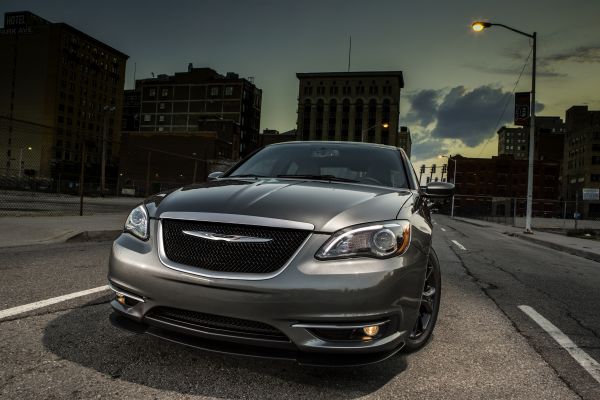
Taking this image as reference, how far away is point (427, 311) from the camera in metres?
3.39

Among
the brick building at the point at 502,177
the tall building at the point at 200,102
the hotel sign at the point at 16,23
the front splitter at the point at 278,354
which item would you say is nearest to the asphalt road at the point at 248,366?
the front splitter at the point at 278,354

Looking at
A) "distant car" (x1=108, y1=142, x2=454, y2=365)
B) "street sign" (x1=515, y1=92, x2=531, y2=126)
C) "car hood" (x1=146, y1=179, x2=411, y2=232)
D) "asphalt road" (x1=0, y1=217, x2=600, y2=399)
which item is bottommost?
"asphalt road" (x1=0, y1=217, x2=600, y2=399)

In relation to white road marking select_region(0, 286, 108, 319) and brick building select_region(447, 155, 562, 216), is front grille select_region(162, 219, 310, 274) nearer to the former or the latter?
white road marking select_region(0, 286, 108, 319)

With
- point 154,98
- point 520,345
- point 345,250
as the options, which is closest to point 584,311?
point 520,345

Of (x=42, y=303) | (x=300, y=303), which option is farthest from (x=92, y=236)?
(x=300, y=303)

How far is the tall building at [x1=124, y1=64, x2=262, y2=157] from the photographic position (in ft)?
334

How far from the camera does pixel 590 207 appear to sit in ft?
312

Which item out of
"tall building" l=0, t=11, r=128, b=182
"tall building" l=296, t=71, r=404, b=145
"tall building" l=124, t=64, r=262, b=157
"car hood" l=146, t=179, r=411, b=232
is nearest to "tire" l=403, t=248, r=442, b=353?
"car hood" l=146, t=179, r=411, b=232

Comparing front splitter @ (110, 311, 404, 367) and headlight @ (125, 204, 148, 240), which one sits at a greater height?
headlight @ (125, 204, 148, 240)

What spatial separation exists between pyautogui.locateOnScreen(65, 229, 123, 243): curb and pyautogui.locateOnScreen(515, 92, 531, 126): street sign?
2020 cm

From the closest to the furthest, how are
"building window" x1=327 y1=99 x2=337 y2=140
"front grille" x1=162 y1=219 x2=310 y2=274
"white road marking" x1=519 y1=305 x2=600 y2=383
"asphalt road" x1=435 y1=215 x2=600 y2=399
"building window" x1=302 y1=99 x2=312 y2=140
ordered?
"front grille" x1=162 y1=219 x2=310 y2=274, "white road marking" x1=519 y1=305 x2=600 y2=383, "asphalt road" x1=435 y1=215 x2=600 y2=399, "building window" x1=327 y1=99 x2=337 y2=140, "building window" x1=302 y1=99 x2=312 y2=140

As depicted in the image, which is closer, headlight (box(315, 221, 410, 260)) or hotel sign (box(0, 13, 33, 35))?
headlight (box(315, 221, 410, 260))

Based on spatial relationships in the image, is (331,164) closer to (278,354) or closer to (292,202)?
(292,202)

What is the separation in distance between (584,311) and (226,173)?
13.2 feet
